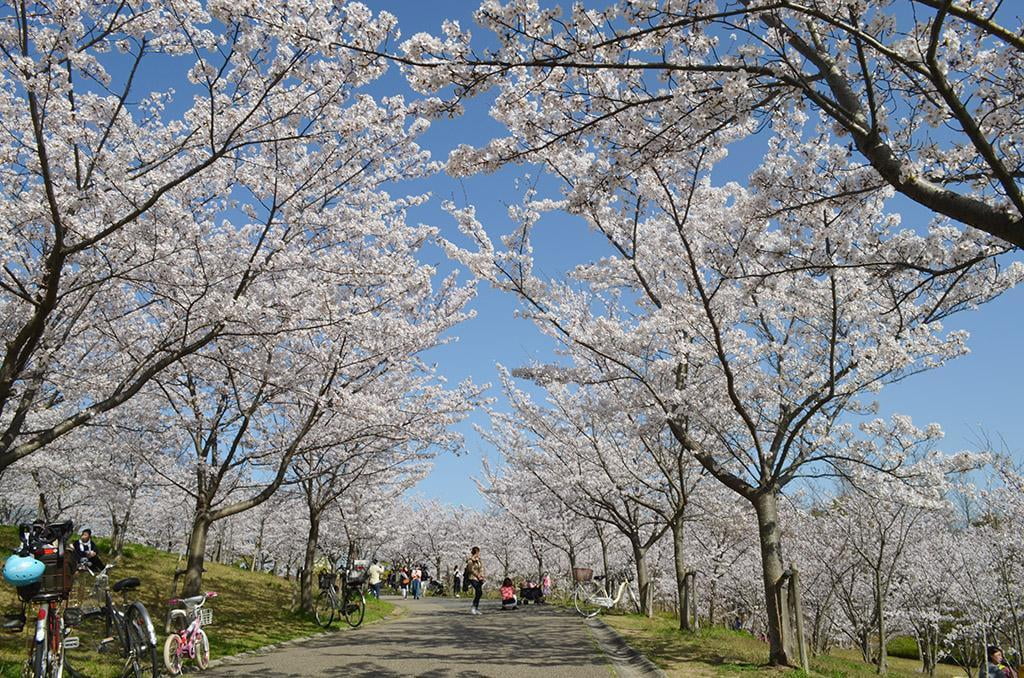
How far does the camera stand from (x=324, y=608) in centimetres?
1448

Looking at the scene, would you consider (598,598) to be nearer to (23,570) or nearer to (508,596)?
(508,596)

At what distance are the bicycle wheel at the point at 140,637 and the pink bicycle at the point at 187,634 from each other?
0.40 m

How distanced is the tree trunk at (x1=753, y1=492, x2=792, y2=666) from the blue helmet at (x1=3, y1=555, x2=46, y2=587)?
26.1 ft

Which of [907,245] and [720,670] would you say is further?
[720,670]

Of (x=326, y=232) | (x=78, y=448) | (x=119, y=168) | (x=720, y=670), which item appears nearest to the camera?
(x=119, y=168)

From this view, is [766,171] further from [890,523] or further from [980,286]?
[890,523]

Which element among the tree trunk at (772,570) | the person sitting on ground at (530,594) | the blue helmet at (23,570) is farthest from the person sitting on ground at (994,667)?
the person sitting on ground at (530,594)

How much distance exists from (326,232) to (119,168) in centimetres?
281

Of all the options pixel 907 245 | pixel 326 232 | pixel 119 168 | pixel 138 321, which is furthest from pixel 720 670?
pixel 138 321

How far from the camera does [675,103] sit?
4.93 m

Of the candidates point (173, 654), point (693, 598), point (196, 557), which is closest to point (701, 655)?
point (693, 598)

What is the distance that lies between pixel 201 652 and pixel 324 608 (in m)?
7.03

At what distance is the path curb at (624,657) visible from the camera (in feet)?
27.4

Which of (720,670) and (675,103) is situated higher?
(675,103)
